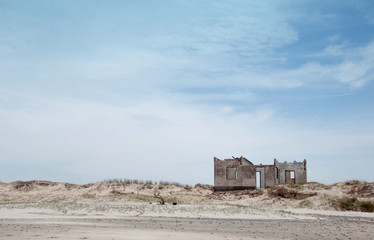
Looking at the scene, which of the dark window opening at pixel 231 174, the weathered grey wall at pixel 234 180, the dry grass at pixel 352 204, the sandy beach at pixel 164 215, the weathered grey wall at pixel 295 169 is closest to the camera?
the sandy beach at pixel 164 215

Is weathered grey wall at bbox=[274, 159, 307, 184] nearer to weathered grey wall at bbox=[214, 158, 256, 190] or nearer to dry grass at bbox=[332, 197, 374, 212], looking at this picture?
weathered grey wall at bbox=[214, 158, 256, 190]

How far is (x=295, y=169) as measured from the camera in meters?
44.1

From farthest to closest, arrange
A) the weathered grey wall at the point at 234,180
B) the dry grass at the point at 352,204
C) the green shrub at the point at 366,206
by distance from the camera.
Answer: the weathered grey wall at the point at 234,180
the dry grass at the point at 352,204
the green shrub at the point at 366,206

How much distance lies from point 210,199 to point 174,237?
23437mm

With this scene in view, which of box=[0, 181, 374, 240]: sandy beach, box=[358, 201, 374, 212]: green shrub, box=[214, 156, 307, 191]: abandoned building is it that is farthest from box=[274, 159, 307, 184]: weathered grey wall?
box=[358, 201, 374, 212]: green shrub

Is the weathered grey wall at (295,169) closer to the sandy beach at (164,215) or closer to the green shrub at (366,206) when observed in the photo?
the sandy beach at (164,215)

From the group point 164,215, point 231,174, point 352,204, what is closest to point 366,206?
point 352,204

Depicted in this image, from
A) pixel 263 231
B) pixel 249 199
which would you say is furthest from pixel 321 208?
pixel 263 231

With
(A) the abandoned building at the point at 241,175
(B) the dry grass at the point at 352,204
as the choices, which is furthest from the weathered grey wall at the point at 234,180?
(B) the dry grass at the point at 352,204

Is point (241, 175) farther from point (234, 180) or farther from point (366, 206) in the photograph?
point (366, 206)

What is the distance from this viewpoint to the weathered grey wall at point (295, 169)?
43.6 m

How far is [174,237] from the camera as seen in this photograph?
12.2m

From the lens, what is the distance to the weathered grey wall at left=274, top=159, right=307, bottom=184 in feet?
143

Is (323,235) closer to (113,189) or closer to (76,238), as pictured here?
(76,238)
